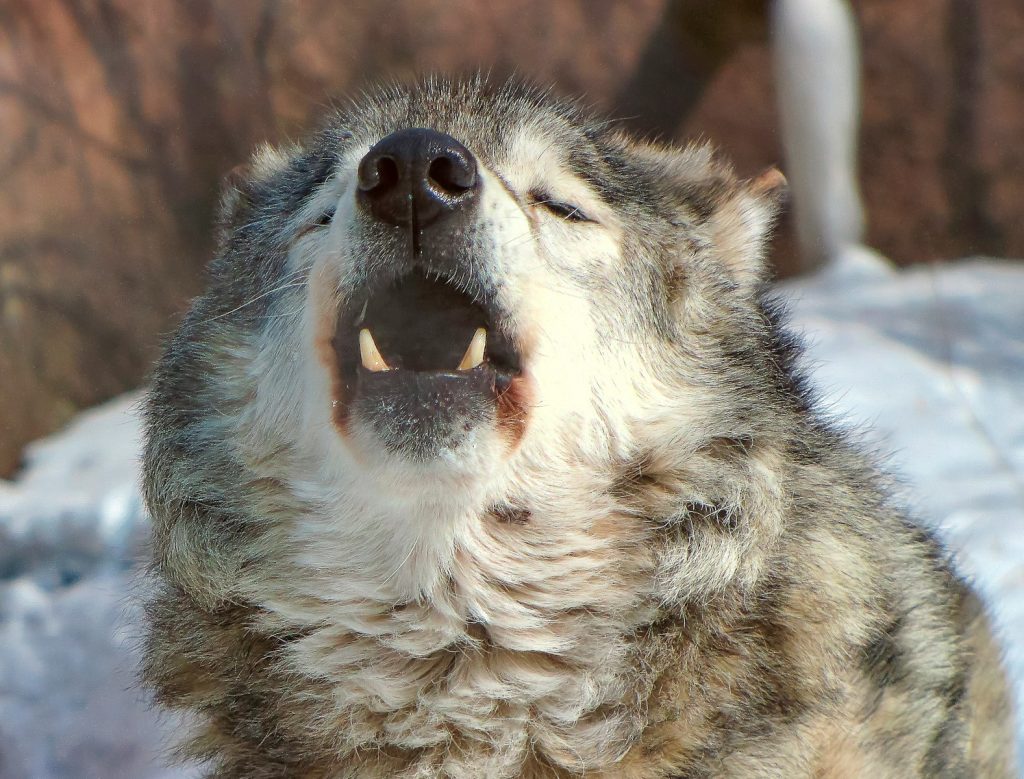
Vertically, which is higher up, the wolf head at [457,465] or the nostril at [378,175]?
the nostril at [378,175]

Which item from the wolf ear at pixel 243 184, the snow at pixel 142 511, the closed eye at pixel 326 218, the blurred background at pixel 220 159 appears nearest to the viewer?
the closed eye at pixel 326 218

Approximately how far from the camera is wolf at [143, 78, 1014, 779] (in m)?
1.88

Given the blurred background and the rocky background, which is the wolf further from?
the rocky background

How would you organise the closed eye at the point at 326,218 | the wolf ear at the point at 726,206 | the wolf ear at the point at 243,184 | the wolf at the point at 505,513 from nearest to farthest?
the wolf at the point at 505,513 → the closed eye at the point at 326,218 → the wolf ear at the point at 726,206 → the wolf ear at the point at 243,184

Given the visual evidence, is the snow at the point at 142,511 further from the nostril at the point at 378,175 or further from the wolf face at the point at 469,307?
the nostril at the point at 378,175

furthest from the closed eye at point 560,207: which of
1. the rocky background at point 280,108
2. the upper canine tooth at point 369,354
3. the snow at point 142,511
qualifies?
the rocky background at point 280,108

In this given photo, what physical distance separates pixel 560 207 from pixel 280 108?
3.95 metres

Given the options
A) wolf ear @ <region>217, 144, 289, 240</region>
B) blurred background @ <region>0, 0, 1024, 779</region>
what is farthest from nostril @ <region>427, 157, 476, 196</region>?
blurred background @ <region>0, 0, 1024, 779</region>

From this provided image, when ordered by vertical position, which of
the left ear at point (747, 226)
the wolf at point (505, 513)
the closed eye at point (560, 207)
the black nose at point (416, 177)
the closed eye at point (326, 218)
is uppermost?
the left ear at point (747, 226)

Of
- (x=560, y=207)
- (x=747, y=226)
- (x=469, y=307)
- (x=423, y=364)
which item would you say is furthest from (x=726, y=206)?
(x=423, y=364)

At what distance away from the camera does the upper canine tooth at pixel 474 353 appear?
1.85m

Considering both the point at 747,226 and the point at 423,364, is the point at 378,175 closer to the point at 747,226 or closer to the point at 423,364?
the point at 423,364

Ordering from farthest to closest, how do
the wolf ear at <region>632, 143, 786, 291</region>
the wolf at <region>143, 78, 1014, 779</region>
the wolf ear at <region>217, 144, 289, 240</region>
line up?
the wolf ear at <region>217, 144, 289, 240</region>, the wolf ear at <region>632, 143, 786, 291</region>, the wolf at <region>143, 78, 1014, 779</region>

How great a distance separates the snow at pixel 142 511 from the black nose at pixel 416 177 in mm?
1355
